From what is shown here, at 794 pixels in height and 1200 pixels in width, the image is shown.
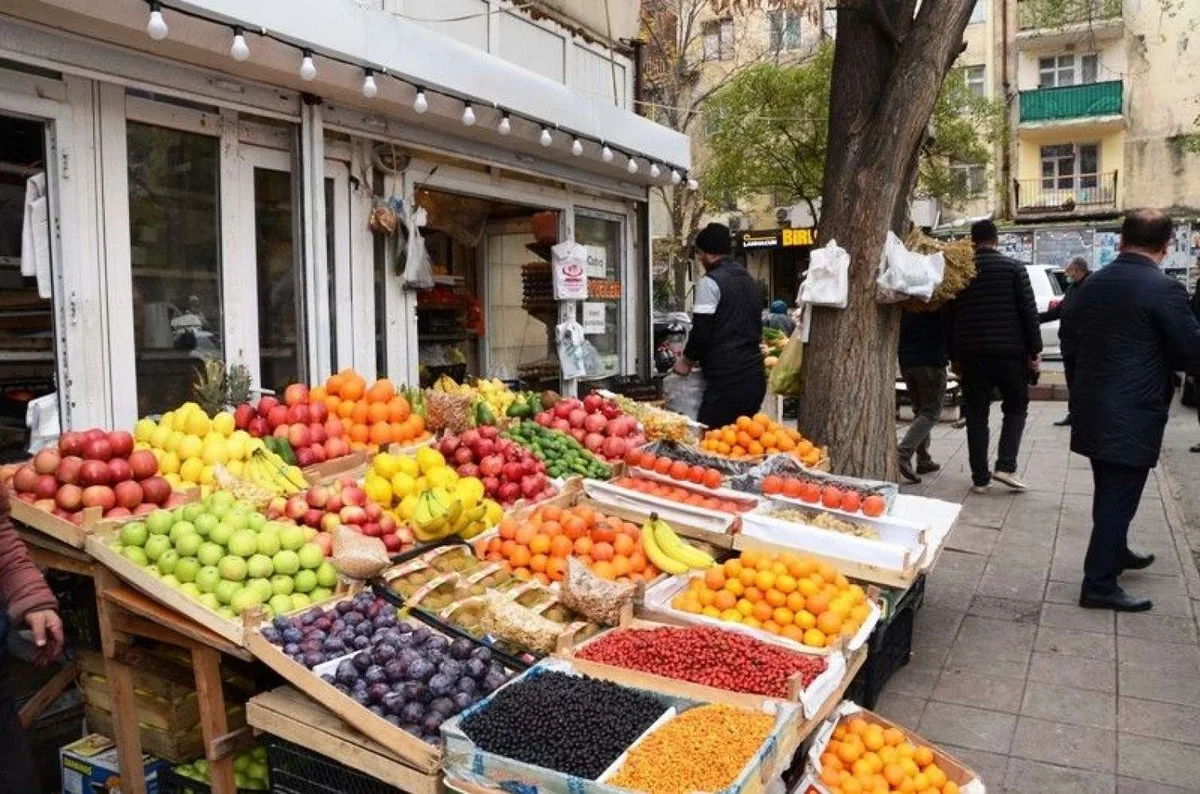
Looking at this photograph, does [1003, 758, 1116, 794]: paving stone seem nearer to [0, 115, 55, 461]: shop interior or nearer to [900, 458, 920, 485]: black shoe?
[0, 115, 55, 461]: shop interior

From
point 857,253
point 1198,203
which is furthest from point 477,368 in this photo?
point 1198,203

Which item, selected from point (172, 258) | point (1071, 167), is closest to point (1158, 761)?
point (172, 258)

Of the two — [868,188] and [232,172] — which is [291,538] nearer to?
[232,172]

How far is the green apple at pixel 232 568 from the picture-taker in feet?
11.2

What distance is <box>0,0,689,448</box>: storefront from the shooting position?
4.94m

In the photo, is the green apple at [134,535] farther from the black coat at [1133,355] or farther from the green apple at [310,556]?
the black coat at [1133,355]

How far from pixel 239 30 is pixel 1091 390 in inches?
201

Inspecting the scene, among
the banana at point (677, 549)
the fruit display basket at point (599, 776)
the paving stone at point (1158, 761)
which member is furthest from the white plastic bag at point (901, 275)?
the fruit display basket at point (599, 776)

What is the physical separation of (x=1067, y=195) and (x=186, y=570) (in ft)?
110

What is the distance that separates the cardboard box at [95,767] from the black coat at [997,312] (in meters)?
6.69

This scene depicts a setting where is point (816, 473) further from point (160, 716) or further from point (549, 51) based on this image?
point (549, 51)

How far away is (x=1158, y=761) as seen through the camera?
3.76 meters

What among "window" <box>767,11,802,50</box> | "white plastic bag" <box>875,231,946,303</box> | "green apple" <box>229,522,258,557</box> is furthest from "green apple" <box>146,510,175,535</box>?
"window" <box>767,11,802,50</box>

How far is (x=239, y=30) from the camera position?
16.5 feet
